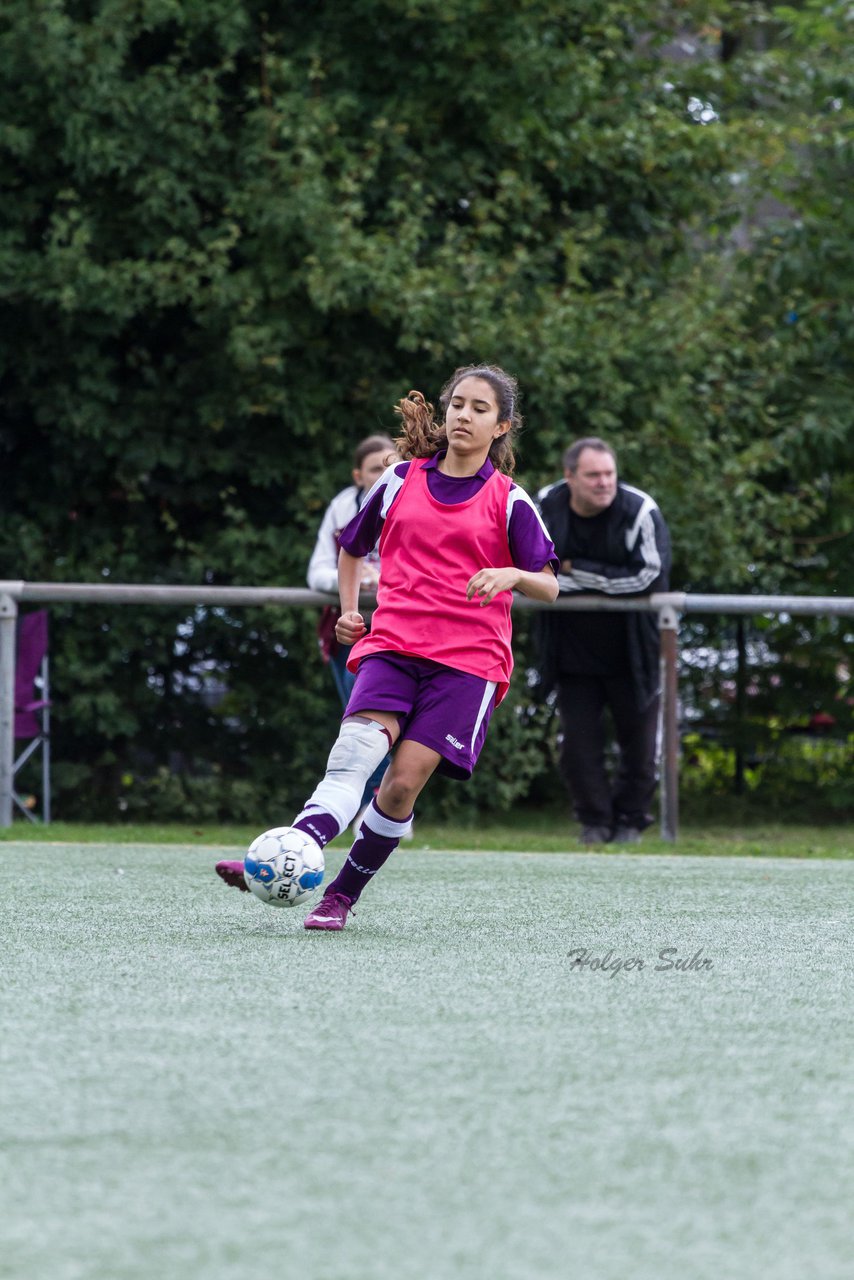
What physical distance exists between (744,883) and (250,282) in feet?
17.5

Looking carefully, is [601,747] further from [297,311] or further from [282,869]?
[282,869]

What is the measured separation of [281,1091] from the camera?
107 inches

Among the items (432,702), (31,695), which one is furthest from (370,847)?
(31,695)

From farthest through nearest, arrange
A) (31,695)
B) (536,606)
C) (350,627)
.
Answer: (31,695)
(536,606)
(350,627)

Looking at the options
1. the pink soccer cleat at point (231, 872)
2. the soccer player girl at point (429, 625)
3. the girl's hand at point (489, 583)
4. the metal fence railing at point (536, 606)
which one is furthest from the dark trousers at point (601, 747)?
the girl's hand at point (489, 583)

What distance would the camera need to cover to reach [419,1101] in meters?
2.66

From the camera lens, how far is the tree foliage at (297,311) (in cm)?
1048

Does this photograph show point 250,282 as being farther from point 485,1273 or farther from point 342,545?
point 485,1273

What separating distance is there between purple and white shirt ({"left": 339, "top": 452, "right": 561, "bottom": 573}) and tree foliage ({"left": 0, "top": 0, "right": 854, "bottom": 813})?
5.27 m

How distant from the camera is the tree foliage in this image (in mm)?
10484

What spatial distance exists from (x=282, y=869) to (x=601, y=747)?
4379 mm
